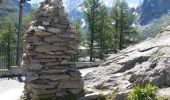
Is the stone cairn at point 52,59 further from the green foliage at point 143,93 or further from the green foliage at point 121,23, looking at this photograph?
the green foliage at point 121,23

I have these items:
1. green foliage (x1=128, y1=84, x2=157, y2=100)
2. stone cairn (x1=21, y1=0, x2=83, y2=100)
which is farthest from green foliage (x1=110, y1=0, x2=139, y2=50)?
green foliage (x1=128, y1=84, x2=157, y2=100)

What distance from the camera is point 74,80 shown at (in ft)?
33.7

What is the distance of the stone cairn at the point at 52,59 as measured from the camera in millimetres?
9969

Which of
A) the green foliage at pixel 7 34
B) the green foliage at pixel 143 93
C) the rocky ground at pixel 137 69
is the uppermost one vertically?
the green foliage at pixel 7 34

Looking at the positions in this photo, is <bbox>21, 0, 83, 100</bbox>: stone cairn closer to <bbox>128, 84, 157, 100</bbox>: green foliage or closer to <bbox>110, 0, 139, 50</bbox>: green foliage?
<bbox>128, 84, 157, 100</bbox>: green foliage

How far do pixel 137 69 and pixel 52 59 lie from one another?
85.3 inches

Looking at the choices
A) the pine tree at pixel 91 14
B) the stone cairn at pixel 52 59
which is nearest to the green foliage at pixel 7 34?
the pine tree at pixel 91 14

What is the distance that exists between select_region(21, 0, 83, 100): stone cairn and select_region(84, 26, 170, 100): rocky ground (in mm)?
652

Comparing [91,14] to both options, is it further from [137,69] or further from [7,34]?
[137,69]

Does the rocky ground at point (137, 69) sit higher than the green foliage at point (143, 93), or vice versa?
the rocky ground at point (137, 69)

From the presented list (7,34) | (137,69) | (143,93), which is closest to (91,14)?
(7,34)

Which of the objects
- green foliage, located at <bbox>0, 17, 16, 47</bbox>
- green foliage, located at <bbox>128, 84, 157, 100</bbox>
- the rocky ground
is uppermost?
green foliage, located at <bbox>0, 17, 16, 47</bbox>

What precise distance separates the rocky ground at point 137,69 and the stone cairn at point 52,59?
652 mm

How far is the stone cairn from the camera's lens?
9.97 metres
